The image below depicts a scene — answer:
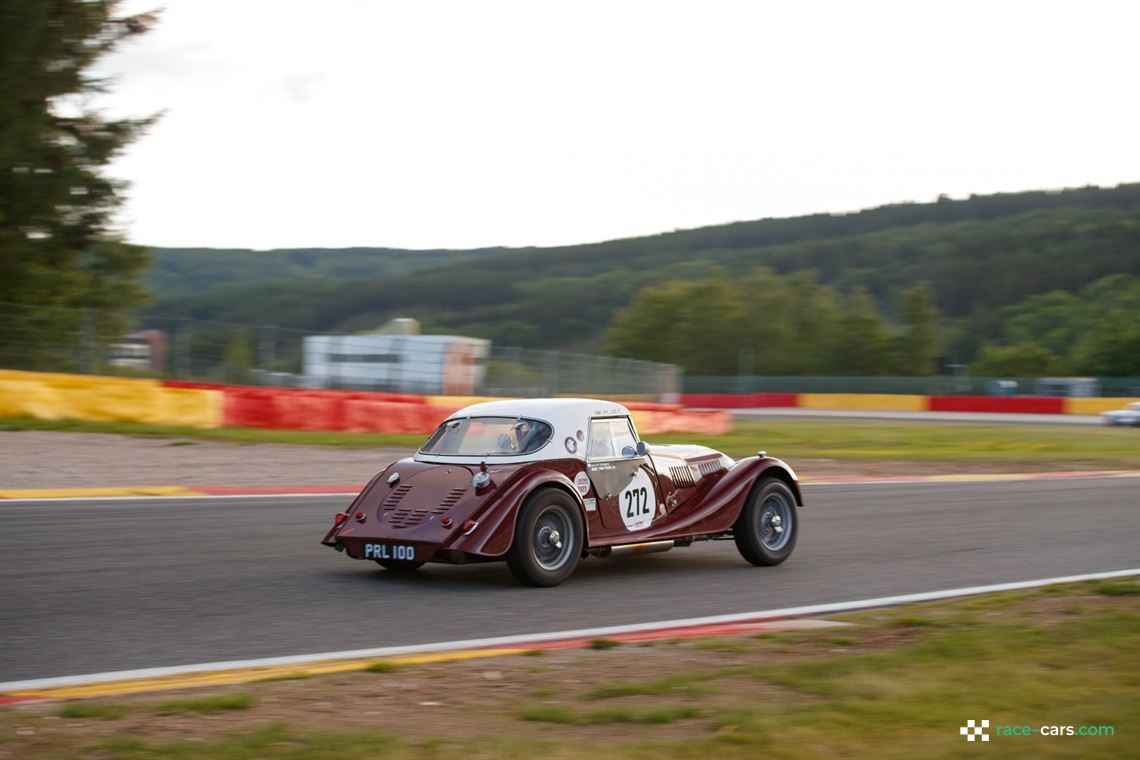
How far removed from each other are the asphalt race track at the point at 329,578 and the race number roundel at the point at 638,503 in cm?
43

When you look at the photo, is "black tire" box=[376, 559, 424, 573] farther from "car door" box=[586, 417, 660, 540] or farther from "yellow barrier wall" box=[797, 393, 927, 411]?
"yellow barrier wall" box=[797, 393, 927, 411]

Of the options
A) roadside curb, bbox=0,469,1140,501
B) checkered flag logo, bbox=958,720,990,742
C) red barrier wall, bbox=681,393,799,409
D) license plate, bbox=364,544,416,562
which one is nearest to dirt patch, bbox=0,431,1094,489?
roadside curb, bbox=0,469,1140,501

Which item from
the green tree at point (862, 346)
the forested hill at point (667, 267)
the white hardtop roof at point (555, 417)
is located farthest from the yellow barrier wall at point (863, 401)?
the forested hill at point (667, 267)

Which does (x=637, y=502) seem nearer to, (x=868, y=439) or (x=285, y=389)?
(x=285, y=389)

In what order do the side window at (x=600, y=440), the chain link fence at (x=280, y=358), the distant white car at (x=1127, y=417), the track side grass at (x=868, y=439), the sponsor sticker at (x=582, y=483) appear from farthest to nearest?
1. the distant white car at (x=1127, y=417)
2. the chain link fence at (x=280, y=358)
3. the track side grass at (x=868, y=439)
4. the side window at (x=600, y=440)
5. the sponsor sticker at (x=582, y=483)

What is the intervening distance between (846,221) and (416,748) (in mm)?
175910

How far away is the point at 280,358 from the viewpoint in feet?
81.7

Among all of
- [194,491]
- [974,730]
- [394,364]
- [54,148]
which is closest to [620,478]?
[974,730]

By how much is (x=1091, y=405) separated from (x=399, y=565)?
1998 inches

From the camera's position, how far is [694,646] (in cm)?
678

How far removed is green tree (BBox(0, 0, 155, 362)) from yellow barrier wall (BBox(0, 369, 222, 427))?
7.07 ft

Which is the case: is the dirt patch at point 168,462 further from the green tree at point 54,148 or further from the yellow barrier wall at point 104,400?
the green tree at point 54,148

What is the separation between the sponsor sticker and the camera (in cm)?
898

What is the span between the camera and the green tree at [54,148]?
25.7m
